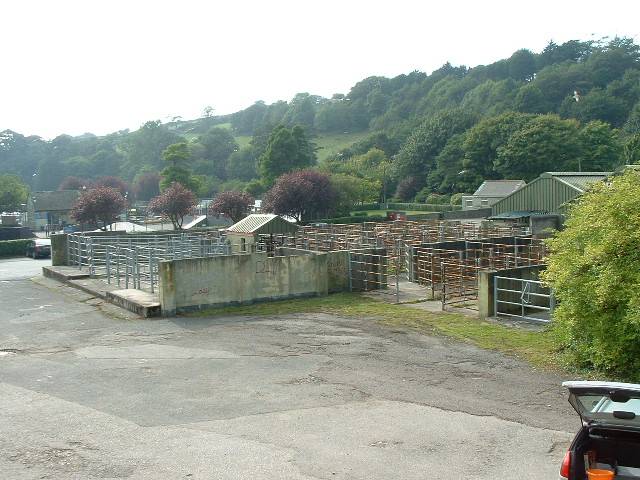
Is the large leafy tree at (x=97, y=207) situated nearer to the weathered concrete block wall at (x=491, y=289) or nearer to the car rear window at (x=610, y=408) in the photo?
the weathered concrete block wall at (x=491, y=289)

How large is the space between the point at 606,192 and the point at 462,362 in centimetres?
435

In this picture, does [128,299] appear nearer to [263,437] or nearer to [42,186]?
[263,437]

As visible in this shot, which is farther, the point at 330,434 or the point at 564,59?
the point at 564,59

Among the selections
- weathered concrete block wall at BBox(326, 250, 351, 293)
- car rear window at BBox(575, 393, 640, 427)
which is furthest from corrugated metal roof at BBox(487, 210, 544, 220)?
car rear window at BBox(575, 393, 640, 427)

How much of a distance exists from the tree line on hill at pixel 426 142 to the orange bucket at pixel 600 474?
59.9 metres

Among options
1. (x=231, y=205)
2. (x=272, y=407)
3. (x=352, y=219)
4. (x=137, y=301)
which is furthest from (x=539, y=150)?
(x=272, y=407)

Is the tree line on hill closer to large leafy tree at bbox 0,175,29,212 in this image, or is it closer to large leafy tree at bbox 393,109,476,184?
large leafy tree at bbox 393,109,476,184

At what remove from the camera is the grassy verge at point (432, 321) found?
15242 millimetres

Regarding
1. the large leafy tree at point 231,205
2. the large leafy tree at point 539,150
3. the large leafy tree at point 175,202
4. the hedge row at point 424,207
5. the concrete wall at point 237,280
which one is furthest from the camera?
the large leafy tree at point 539,150

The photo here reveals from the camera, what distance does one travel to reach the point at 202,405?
457 inches

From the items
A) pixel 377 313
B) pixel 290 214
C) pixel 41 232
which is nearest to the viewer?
pixel 377 313

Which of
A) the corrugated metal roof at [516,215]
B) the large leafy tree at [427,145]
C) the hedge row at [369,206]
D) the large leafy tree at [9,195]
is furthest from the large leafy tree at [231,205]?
the large leafy tree at [9,195]

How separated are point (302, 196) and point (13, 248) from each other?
79.8 ft

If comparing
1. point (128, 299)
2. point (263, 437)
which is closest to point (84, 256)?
point (128, 299)
